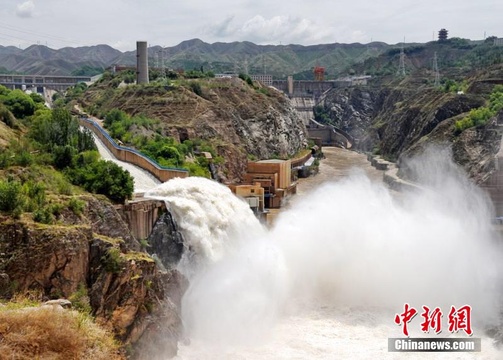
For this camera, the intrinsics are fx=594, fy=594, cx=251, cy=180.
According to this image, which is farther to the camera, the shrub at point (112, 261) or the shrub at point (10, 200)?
the shrub at point (112, 261)

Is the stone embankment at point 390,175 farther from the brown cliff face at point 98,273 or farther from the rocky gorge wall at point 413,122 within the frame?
the brown cliff face at point 98,273

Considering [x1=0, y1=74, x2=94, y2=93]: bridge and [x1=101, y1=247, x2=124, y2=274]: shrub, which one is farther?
[x1=0, y1=74, x2=94, y2=93]: bridge

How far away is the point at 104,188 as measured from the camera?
21.8 metres

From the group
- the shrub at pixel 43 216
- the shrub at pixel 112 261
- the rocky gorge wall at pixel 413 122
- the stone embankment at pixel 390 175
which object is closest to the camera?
the shrub at pixel 43 216

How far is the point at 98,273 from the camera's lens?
17.5 meters

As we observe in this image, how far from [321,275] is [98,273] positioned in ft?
→ 41.7

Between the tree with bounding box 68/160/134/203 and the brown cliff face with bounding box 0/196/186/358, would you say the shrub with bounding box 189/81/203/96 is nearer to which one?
the tree with bounding box 68/160/134/203

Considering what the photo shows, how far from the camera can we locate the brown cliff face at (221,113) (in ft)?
154

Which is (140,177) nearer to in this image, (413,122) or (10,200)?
(10,200)

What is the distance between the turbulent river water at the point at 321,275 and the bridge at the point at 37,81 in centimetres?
7852

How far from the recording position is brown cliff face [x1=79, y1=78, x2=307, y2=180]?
4688 cm

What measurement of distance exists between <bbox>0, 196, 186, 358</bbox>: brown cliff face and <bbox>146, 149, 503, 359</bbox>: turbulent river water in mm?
1997

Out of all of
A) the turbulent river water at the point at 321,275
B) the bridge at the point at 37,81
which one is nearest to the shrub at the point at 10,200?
the turbulent river water at the point at 321,275

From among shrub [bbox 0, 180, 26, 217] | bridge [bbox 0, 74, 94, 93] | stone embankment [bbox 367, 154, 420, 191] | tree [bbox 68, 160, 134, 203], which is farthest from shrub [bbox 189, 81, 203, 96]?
bridge [bbox 0, 74, 94, 93]
